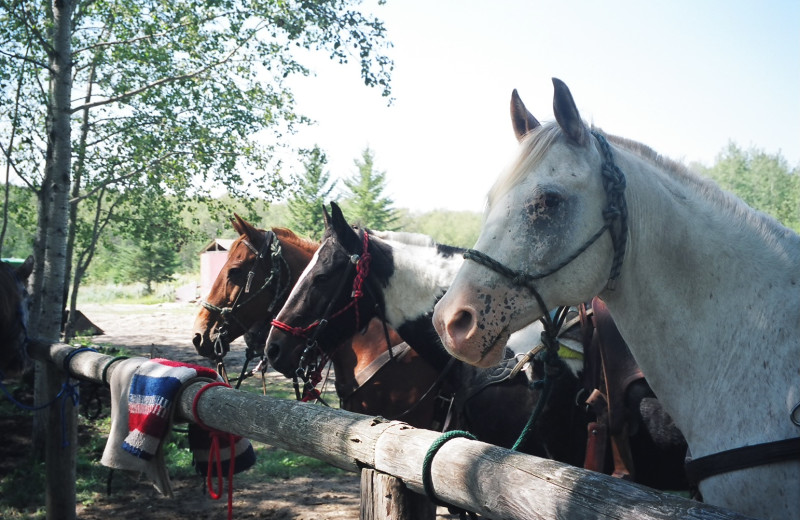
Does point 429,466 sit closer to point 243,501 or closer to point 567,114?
point 567,114

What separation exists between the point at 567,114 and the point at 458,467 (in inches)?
46.5

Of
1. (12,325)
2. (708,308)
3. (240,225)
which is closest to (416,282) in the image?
(708,308)

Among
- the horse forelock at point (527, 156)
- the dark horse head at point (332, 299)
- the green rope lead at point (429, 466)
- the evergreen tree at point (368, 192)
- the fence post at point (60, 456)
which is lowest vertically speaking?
the fence post at point (60, 456)

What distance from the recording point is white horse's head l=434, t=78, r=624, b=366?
1739mm

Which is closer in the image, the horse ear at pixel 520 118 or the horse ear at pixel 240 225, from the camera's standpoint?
the horse ear at pixel 520 118

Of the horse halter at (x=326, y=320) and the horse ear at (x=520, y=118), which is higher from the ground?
the horse ear at (x=520, y=118)

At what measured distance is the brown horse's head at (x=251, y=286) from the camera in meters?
5.13

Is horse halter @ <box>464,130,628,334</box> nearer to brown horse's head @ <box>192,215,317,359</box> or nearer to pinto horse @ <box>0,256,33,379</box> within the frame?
brown horse's head @ <box>192,215,317,359</box>

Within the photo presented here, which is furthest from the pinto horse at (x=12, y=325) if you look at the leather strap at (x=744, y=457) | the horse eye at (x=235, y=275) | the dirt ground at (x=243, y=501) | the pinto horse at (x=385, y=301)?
the leather strap at (x=744, y=457)

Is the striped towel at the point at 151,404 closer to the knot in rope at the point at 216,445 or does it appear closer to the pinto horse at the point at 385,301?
the knot in rope at the point at 216,445

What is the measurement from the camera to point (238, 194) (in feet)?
31.8

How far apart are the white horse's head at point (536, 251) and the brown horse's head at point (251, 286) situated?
3557 millimetres

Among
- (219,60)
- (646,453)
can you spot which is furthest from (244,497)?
(219,60)

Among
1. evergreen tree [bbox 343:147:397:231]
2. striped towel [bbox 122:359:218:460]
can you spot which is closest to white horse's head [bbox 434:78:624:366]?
striped towel [bbox 122:359:218:460]
